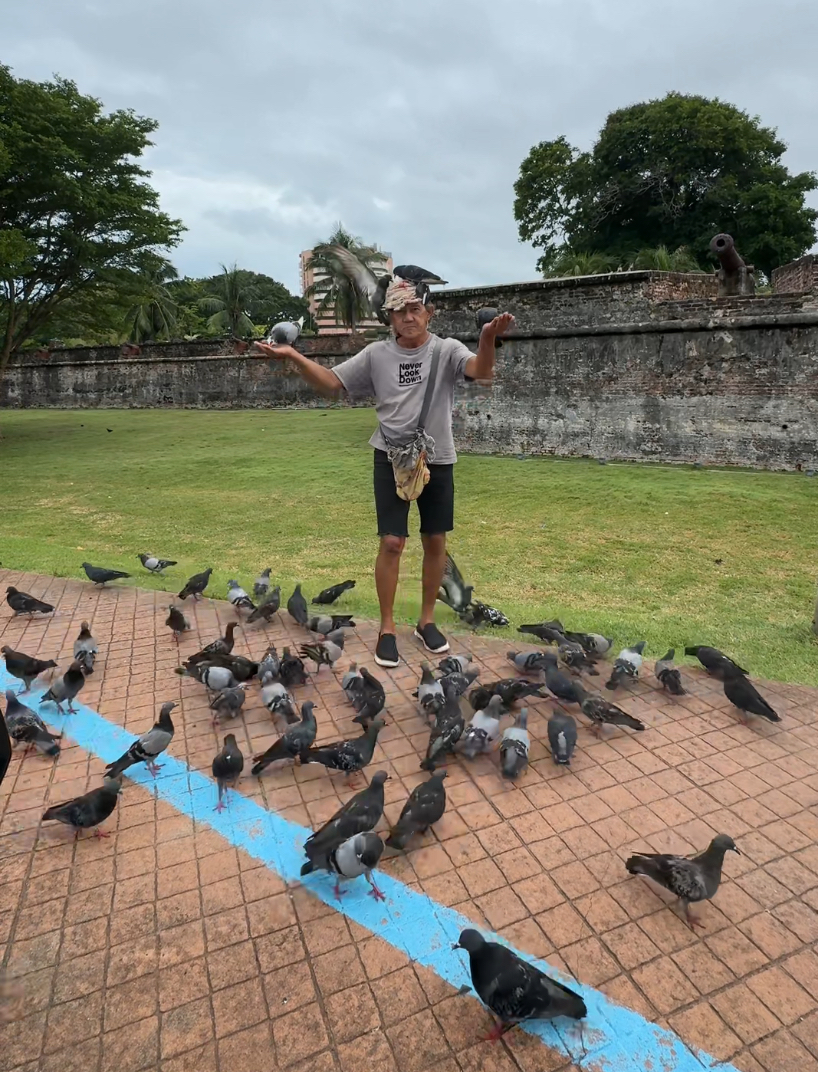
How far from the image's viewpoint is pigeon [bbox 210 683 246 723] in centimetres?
375

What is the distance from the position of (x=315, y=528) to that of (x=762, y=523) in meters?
5.95

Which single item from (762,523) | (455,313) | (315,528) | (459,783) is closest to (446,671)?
(459,783)

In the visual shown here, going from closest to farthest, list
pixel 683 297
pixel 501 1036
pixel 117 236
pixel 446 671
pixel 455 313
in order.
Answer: pixel 501 1036 → pixel 446 671 → pixel 683 297 → pixel 455 313 → pixel 117 236

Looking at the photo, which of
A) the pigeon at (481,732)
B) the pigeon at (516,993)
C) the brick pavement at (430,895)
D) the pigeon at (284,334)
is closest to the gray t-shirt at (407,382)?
the pigeon at (284,334)

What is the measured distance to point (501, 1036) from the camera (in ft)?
6.51

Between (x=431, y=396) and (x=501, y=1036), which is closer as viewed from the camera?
(x=501, y=1036)

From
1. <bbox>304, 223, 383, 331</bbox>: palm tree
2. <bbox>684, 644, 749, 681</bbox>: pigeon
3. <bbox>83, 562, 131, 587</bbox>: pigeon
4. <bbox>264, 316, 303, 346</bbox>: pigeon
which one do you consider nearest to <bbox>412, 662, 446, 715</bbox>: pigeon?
<bbox>684, 644, 749, 681</bbox>: pigeon

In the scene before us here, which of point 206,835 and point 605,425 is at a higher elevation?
point 605,425

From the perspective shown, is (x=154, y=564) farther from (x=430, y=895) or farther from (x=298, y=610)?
(x=430, y=895)

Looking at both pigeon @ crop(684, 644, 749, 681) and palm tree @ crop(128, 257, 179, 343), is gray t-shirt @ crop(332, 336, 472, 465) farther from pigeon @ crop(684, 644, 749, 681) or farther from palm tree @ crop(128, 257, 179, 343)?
palm tree @ crop(128, 257, 179, 343)

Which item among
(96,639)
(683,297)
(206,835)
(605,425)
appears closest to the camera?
(206,835)

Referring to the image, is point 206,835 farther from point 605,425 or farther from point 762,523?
point 605,425

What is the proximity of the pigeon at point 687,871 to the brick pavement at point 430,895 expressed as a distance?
73 mm

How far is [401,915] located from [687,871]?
3.52 feet
